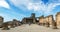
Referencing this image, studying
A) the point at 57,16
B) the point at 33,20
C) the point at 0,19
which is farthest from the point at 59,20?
the point at 33,20

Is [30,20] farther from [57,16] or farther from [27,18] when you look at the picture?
[57,16]

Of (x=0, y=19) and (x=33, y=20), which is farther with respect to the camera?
(x=33, y=20)

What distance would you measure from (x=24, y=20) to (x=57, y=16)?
45.2 m

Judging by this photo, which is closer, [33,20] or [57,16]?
[57,16]

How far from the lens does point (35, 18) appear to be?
297 ft

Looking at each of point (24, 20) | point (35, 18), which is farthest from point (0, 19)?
point (35, 18)

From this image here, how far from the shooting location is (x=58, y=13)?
44531mm

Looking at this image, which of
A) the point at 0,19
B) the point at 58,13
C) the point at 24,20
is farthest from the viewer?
the point at 24,20

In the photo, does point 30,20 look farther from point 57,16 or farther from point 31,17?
point 57,16

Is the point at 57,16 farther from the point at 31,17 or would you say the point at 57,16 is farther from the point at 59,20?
the point at 31,17

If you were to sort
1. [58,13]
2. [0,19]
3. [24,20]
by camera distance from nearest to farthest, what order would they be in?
1. [58,13]
2. [0,19]
3. [24,20]

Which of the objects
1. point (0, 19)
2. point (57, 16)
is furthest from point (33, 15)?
point (57, 16)

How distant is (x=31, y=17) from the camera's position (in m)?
92.1

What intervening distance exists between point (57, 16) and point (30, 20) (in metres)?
47.1
